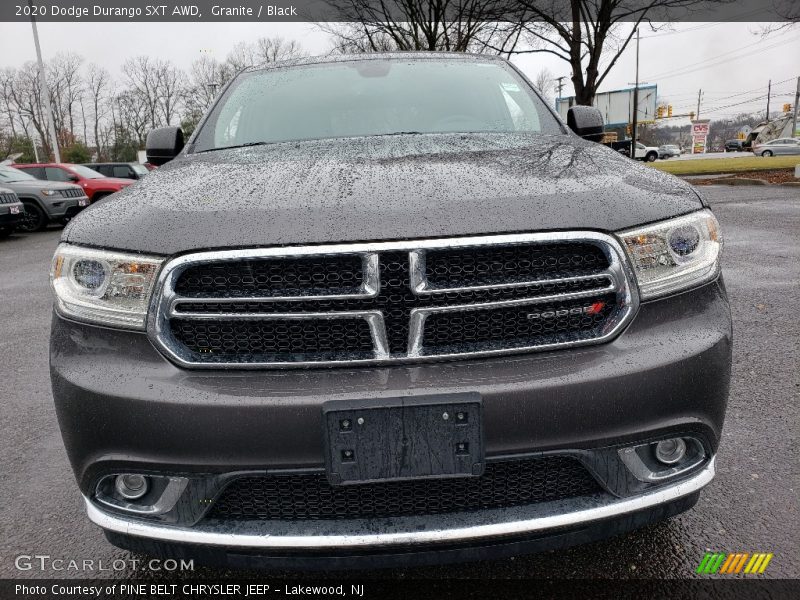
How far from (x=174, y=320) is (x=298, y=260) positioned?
350mm

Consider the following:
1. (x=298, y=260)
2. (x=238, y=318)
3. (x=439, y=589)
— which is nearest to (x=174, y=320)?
(x=238, y=318)

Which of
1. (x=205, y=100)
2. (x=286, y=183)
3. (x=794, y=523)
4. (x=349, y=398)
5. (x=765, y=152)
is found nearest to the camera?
(x=349, y=398)

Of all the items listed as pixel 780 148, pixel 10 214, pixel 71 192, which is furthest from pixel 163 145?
pixel 780 148

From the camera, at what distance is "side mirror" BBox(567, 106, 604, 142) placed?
302 centimetres

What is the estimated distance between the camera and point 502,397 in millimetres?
1437

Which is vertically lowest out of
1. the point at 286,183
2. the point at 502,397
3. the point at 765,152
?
the point at 765,152

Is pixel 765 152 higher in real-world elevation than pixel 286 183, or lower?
lower

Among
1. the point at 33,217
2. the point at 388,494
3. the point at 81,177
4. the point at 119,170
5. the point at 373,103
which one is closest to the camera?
the point at 388,494

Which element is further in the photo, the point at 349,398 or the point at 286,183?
the point at 286,183

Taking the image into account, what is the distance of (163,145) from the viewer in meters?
3.00

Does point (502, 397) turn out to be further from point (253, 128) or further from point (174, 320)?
point (253, 128)

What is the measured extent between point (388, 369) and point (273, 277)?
14.1 inches

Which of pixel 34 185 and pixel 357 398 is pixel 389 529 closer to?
pixel 357 398

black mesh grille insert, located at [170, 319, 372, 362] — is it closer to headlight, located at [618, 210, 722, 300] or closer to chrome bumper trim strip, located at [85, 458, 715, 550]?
chrome bumper trim strip, located at [85, 458, 715, 550]
